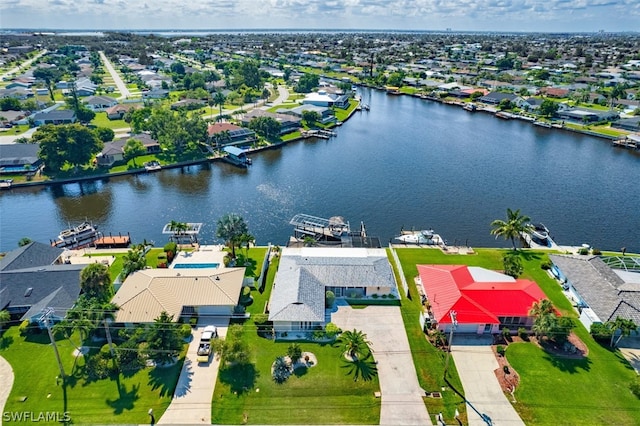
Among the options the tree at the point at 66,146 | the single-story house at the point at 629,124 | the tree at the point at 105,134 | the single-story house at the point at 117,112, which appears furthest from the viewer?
the single-story house at the point at 117,112

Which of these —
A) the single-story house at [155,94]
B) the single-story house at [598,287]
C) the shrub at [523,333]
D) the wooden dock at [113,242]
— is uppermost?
the single-story house at [155,94]

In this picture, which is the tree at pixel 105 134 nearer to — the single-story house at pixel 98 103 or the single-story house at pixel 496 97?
the single-story house at pixel 98 103

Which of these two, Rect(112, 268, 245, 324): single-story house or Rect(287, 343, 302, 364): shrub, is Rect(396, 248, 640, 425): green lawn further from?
Rect(112, 268, 245, 324): single-story house

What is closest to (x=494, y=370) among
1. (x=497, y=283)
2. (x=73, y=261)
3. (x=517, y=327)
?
(x=517, y=327)

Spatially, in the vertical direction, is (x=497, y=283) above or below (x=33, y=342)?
above

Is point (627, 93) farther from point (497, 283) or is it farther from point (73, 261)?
point (73, 261)

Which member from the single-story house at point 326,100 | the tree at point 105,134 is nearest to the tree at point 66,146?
the tree at point 105,134

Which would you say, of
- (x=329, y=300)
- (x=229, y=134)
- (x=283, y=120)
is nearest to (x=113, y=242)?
(x=329, y=300)

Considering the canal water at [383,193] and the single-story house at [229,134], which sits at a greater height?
the single-story house at [229,134]
